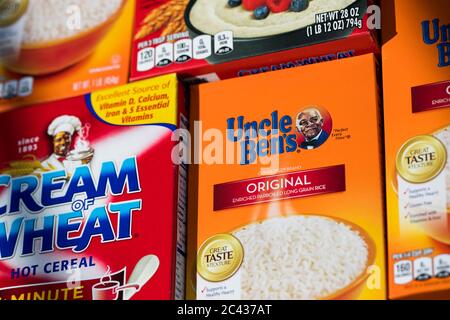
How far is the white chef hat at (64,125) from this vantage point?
3.02m

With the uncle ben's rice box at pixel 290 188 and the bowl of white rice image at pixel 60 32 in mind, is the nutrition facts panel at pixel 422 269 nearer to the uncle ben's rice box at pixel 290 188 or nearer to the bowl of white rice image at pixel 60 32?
the uncle ben's rice box at pixel 290 188

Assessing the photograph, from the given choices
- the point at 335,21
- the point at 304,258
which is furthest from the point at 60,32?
the point at 304,258

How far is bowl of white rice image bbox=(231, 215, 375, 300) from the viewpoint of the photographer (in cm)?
254

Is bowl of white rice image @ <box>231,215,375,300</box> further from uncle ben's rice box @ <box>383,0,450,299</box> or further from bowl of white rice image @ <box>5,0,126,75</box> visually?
bowl of white rice image @ <box>5,0,126,75</box>

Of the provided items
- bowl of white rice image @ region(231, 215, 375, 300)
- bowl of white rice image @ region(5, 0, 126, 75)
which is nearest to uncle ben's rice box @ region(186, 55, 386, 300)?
bowl of white rice image @ region(231, 215, 375, 300)

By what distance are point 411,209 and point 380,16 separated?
0.60 metres

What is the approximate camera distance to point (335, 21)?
9.07 feet

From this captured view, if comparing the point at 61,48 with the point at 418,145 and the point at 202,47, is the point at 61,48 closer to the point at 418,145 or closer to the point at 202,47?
the point at 202,47

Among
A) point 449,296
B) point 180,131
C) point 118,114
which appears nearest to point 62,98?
point 118,114

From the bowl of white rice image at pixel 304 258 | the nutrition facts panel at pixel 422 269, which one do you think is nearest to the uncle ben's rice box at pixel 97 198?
the bowl of white rice image at pixel 304 258

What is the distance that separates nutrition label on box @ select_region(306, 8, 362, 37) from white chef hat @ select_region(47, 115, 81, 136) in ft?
2.50

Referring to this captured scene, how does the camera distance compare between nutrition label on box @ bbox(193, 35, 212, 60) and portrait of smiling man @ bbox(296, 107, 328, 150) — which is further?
nutrition label on box @ bbox(193, 35, 212, 60)

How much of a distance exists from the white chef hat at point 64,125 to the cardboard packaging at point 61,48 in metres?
0.10

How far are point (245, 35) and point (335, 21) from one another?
274mm
